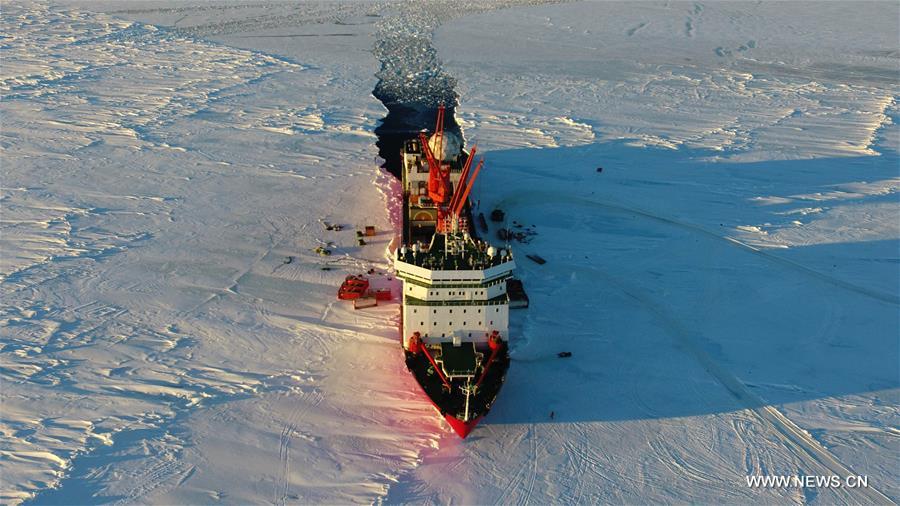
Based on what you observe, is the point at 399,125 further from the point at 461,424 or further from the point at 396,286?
the point at 461,424

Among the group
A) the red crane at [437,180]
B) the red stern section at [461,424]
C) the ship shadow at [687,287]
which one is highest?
the red crane at [437,180]

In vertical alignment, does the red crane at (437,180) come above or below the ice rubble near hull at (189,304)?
above

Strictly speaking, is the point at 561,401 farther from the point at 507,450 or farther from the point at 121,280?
the point at 121,280

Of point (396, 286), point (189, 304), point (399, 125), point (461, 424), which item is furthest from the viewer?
point (399, 125)

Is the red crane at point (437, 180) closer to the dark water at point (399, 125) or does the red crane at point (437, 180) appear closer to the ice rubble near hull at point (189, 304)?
the ice rubble near hull at point (189, 304)

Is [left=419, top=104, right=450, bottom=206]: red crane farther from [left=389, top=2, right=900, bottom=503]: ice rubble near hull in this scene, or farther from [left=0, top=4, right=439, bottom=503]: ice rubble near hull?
[left=389, top=2, right=900, bottom=503]: ice rubble near hull

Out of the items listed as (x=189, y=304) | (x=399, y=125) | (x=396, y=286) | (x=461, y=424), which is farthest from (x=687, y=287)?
(x=399, y=125)

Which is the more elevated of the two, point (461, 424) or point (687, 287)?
point (687, 287)

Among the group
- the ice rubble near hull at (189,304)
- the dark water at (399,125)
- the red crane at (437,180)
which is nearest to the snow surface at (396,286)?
the ice rubble near hull at (189,304)
